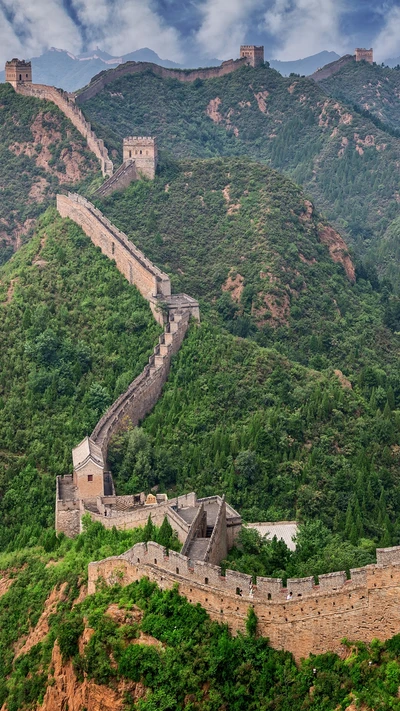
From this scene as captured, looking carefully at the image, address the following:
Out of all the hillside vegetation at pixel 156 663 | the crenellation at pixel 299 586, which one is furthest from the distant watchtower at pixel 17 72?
the crenellation at pixel 299 586

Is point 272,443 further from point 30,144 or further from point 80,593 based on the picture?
point 30,144

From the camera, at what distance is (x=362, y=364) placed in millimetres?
94500

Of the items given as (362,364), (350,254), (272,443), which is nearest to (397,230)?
(350,254)

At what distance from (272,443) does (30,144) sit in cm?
6033

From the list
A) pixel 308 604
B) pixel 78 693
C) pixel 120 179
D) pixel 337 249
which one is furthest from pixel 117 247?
pixel 308 604

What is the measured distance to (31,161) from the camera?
125312 mm

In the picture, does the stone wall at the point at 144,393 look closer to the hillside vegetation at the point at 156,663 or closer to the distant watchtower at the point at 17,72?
the hillside vegetation at the point at 156,663

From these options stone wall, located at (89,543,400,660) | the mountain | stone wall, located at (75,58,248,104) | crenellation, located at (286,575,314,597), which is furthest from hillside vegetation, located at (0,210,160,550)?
stone wall, located at (75,58,248,104)

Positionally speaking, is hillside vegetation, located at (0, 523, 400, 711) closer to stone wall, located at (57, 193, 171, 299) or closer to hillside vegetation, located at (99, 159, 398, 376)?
stone wall, located at (57, 193, 171, 299)

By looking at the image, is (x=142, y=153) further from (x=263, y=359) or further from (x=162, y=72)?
(x=162, y=72)

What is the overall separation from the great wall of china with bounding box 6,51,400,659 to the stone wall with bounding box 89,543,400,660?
34mm

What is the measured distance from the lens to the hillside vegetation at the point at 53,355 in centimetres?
7025

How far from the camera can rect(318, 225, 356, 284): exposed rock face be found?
109 meters

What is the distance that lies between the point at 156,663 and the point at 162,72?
119 metres
